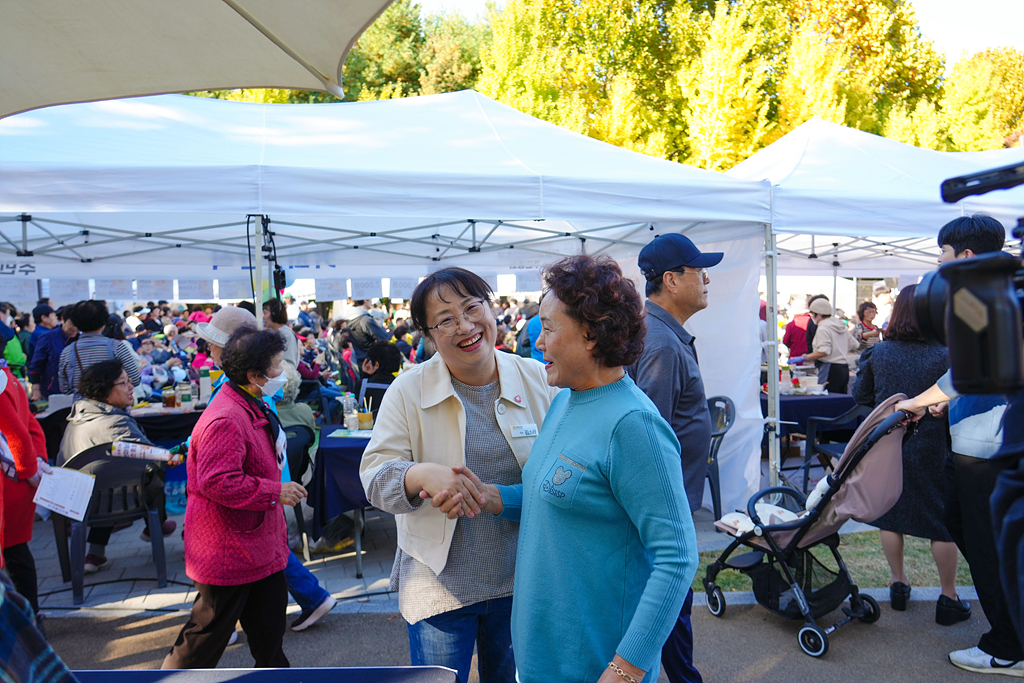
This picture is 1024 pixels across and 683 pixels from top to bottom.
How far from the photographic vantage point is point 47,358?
302 inches

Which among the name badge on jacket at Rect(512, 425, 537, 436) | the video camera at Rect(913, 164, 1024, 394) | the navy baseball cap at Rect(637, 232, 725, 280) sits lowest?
the name badge on jacket at Rect(512, 425, 537, 436)

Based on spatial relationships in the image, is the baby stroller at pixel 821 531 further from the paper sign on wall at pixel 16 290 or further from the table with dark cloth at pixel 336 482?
the paper sign on wall at pixel 16 290

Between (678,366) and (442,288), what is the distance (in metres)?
1.15

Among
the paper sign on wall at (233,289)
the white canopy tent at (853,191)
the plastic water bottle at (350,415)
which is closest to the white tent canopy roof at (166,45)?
the plastic water bottle at (350,415)

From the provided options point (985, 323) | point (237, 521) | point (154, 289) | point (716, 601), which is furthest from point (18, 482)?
point (154, 289)

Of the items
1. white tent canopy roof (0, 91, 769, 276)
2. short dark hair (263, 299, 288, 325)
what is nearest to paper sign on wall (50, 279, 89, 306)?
white tent canopy roof (0, 91, 769, 276)

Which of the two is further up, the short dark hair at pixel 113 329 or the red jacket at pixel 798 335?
the short dark hair at pixel 113 329

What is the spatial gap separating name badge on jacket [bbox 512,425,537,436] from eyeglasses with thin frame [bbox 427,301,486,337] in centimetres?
36

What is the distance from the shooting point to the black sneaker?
383 cm

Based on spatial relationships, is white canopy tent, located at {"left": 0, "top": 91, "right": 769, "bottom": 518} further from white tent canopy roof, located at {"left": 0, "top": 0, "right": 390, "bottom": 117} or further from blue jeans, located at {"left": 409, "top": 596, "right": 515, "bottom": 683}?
blue jeans, located at {"left": 409, "top": 596, "right": 515, "bottom": 683}

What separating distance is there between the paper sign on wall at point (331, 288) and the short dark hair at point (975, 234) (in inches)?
332

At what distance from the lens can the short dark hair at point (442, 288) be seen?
6.76ft

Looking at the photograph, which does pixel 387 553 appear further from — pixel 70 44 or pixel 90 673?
pixel 70 44

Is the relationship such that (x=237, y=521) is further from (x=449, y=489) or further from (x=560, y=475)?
(x=560, y=475)
